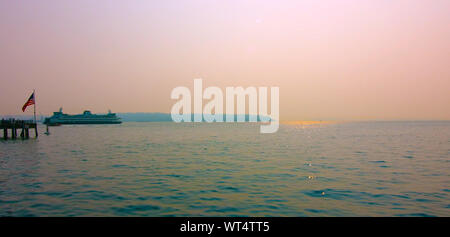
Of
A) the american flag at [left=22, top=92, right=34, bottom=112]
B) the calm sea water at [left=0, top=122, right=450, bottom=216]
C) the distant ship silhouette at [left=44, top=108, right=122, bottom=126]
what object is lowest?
the calm sea water at [left=0, top=122, right=450, bottom=216]

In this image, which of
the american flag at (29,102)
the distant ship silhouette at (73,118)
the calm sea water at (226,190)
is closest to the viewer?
the calm sea water at (226,190)

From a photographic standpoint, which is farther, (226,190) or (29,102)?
(29,102)

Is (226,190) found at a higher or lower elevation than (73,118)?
lower

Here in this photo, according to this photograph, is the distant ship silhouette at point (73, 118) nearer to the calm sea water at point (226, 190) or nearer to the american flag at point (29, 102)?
the american flag at point (29, 102)

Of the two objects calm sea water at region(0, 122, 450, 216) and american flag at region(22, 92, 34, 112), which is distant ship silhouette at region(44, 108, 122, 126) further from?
calm sea water at region(0, 122, 450, 216)

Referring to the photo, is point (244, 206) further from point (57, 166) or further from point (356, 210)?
point (57, 166)

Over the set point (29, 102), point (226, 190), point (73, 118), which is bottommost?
point (226, 190)

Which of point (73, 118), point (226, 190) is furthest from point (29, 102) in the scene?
point (73, 118)

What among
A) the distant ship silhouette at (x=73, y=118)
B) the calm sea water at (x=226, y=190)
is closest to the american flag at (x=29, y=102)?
the calm sea water at (x=226, y=190)

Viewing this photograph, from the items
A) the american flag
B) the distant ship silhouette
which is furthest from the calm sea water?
the distant ship silhouette

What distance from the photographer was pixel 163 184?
1750cm

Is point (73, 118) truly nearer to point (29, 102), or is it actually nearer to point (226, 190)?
point (29, 102)

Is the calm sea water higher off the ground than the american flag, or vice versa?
the american flag

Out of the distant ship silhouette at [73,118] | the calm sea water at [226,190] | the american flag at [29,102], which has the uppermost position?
the american flag at [29,102]
